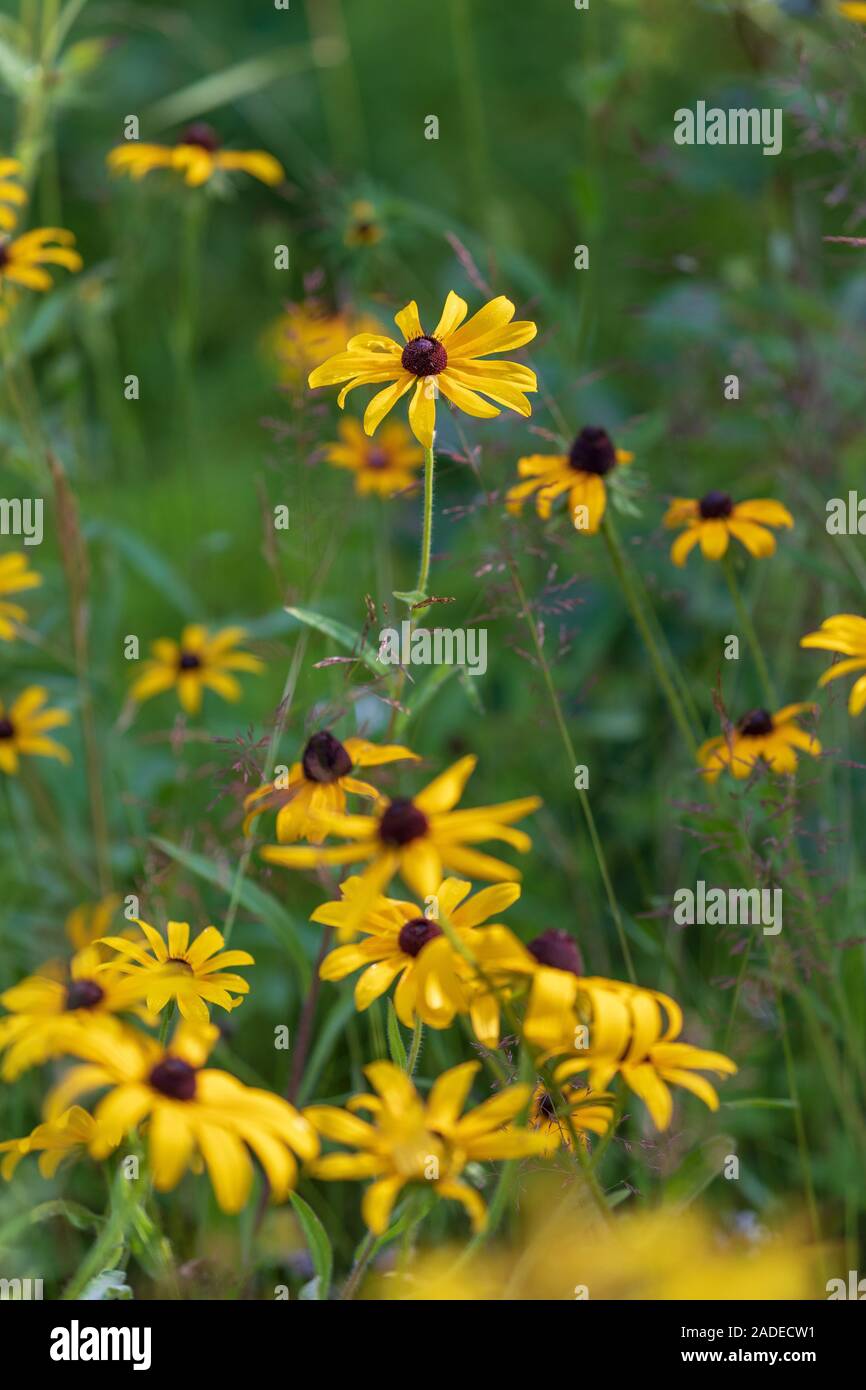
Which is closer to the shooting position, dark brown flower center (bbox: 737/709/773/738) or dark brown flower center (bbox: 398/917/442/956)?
dark brown flower center (bbox: 398/917/442/956)

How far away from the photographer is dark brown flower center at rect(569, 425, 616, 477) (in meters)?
1.19

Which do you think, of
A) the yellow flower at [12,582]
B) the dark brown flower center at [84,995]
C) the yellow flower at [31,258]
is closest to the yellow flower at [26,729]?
the yellow flower at [12,582]

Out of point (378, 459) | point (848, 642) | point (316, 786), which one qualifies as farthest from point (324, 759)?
point (378, 459)

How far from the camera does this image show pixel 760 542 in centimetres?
121

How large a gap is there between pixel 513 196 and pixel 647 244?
0.47 meters

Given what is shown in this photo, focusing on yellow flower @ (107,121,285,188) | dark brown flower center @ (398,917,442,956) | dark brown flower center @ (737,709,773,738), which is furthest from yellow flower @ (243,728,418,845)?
yellow flower @ (107,121,285,188)

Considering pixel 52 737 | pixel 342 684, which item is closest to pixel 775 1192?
pixel 342 684

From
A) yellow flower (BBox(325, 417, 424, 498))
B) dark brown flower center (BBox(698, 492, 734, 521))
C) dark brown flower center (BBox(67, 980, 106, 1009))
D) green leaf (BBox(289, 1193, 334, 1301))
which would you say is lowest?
green leaf (BBox(289, 1193, 334, 1301))

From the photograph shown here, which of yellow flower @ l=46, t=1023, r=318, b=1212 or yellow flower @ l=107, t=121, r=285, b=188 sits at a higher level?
yellow flower @ l=107, t=121, r=285, b=188

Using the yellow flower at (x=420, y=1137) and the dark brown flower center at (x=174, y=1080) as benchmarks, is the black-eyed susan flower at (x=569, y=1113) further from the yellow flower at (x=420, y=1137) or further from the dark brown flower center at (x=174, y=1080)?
the dark brown flower center at (x=174, y=1080)

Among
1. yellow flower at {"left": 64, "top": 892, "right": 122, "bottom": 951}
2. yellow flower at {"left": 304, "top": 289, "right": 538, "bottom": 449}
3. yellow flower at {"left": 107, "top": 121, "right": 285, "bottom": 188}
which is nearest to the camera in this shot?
yellow flower at {"left": 304, "top": 289, "right": 538, "bottom": 449}

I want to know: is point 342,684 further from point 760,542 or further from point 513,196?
point 513,196

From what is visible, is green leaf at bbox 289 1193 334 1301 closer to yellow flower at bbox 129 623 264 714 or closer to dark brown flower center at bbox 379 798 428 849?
dark brown flower center at bbox 379 798 428 849

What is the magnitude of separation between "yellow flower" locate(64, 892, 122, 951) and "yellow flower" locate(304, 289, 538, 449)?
645mm
